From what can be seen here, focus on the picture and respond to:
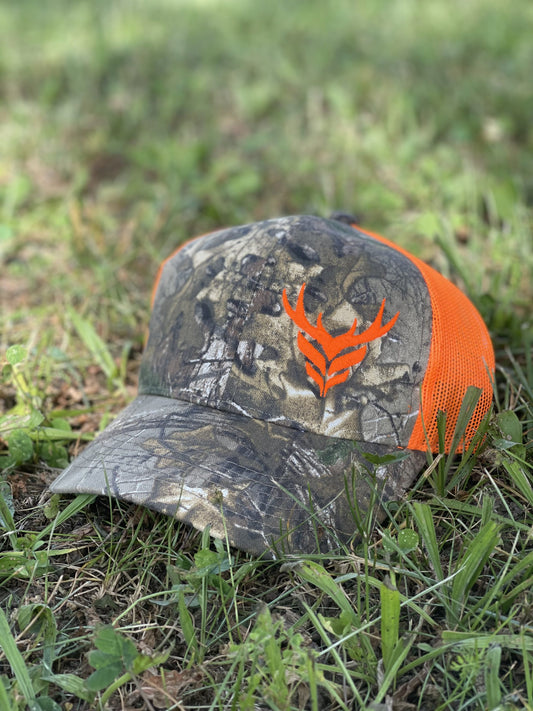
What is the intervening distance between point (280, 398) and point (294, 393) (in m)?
0.04

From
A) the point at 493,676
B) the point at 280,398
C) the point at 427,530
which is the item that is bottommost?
the point at 493,676

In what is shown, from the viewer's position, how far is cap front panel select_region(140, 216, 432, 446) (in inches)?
66.2

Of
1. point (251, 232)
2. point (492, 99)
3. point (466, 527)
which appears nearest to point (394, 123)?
point (492, 99)

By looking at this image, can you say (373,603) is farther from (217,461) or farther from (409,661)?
(217,461)

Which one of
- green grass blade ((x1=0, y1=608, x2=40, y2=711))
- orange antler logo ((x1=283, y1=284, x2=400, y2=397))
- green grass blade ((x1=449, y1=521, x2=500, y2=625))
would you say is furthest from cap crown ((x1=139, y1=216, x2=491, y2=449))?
green grass blade ((x1=0, y1=608, x2=40, y2=711))

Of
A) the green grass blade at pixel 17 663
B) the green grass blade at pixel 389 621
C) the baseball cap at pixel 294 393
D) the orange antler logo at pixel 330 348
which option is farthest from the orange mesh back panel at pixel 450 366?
the green grass blade at pixel 17 663

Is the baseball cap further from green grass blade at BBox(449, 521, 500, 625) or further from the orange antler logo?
green grass blade at BBox(449, 521, 500, 625)

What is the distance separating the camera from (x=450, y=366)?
1.76 m

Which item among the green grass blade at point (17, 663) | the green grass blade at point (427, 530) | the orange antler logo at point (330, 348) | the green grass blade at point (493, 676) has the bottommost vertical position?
the green grass blade at point (493, 676)

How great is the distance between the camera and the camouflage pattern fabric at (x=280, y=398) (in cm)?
157

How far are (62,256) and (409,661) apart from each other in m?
2.39

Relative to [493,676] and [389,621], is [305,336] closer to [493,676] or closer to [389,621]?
[389,621]

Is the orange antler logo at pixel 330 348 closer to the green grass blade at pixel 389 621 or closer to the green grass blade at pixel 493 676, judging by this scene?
the green grass blade at pixel 389 621

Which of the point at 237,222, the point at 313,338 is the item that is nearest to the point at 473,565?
the point at 313,338
